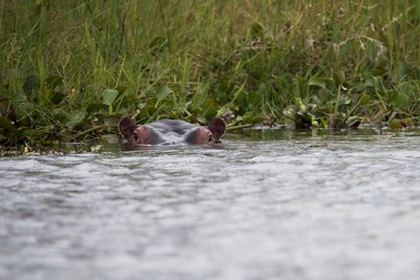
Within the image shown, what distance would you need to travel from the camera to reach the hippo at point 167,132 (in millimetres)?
Result: 5641

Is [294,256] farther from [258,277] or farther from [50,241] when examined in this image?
[50,241]

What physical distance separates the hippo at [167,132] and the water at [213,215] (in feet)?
1.61

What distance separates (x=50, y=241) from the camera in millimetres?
3088

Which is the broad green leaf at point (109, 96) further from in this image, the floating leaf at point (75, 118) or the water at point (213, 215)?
the water at point (213, 215)

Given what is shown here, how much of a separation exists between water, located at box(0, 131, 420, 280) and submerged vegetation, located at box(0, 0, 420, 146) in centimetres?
86

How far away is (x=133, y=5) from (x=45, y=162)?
8.23ft

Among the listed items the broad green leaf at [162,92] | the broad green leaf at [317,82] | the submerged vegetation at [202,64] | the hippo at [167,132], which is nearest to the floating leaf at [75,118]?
the submerged vegetation at [202,64]

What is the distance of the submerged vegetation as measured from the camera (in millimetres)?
5891

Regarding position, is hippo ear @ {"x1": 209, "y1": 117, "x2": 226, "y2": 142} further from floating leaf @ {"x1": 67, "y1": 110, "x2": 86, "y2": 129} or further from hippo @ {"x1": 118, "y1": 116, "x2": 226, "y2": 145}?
floating leaf @ {"x1": 67, "y1": 110, "x2": 86, "y2": 129}

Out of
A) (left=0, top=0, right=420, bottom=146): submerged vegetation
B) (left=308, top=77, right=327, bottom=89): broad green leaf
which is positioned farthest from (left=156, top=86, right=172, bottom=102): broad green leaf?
(left=308, top=77, right=327, bottom=89): broad green leaf

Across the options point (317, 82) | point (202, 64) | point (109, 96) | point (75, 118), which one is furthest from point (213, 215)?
point (202, 64)

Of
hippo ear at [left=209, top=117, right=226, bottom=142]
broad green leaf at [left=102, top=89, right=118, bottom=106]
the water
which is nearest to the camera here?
the water

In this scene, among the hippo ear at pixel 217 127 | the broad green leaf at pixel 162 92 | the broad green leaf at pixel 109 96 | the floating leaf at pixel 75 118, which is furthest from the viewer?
the broad green leaf at pixel 162 92

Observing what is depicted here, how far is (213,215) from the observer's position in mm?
3447
